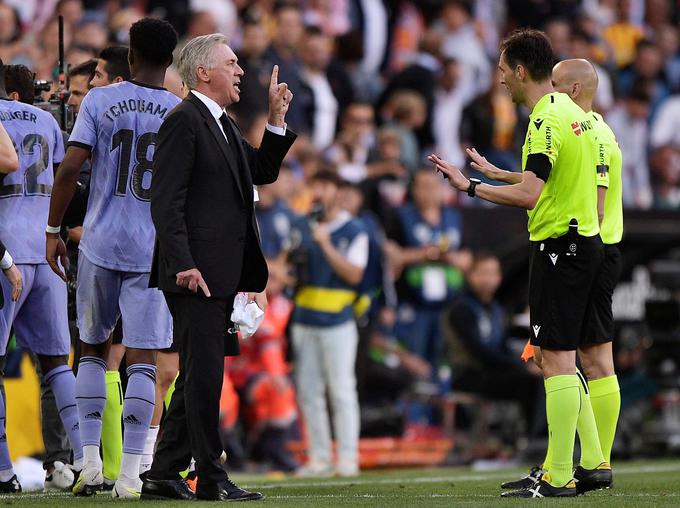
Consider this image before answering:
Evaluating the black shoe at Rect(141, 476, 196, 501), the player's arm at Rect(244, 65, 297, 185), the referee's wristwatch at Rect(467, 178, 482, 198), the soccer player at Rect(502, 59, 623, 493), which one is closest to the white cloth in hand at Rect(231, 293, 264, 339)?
the player's arm at Rect(244, 65, 297, 185)

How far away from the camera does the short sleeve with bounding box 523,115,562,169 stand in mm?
7641

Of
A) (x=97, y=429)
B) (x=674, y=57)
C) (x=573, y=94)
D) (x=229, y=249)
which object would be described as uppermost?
(x=674, y=57)

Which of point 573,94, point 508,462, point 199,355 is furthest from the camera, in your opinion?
point 508,462

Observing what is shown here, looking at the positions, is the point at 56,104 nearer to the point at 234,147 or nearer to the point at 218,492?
the point at 234,147

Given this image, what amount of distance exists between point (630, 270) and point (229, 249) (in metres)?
10.0

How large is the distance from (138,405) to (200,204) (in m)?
1.21

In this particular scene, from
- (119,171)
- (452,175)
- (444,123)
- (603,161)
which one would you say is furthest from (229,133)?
(444,123)

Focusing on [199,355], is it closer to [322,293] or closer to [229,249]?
[229,249]

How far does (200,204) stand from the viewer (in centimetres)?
717

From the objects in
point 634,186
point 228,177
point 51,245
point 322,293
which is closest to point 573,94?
point 228,177

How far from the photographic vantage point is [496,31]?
19000 millimetres

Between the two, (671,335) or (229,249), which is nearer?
(229,249)

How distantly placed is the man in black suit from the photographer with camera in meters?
6.18

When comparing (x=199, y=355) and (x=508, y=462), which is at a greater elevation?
(x=199, y=355)
